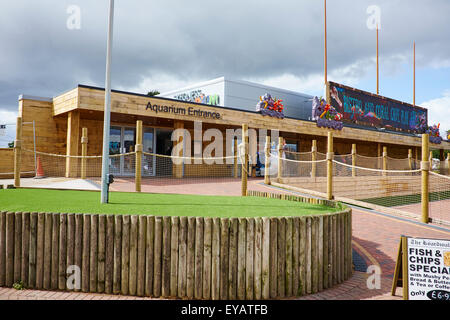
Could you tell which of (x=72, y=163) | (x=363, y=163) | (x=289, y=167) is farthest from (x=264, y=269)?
(x=363, y=163)

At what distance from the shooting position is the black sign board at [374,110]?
30.2 meters

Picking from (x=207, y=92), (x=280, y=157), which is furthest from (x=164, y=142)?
(x=280, y=157)

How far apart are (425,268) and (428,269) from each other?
32 mm

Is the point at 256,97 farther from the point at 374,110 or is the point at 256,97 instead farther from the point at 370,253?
the point at 370,253

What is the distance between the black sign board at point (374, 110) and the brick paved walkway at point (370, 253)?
21233mm

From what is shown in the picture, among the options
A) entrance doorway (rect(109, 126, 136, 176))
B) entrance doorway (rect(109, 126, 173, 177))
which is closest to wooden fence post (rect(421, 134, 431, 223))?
entrance doorway (rect(109, 126, 173, 177))

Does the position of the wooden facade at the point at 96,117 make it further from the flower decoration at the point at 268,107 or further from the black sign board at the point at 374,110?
the black sign board at the point at 374,110

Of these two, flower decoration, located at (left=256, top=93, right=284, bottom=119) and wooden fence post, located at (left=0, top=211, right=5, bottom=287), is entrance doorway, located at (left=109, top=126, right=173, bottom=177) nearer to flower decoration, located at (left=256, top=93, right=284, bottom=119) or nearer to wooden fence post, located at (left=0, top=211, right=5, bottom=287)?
flower decoration, located at (left=256, top=93, right=284, bottom=119)

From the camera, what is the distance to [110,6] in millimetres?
6172

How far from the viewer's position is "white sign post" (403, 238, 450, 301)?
12.6 ft

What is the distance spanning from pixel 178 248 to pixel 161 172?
1493cm

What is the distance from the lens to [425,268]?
3.95 meters

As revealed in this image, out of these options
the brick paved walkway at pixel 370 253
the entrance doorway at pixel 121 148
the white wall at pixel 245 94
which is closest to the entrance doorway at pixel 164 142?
the entrance doorway at pixel 121 148
